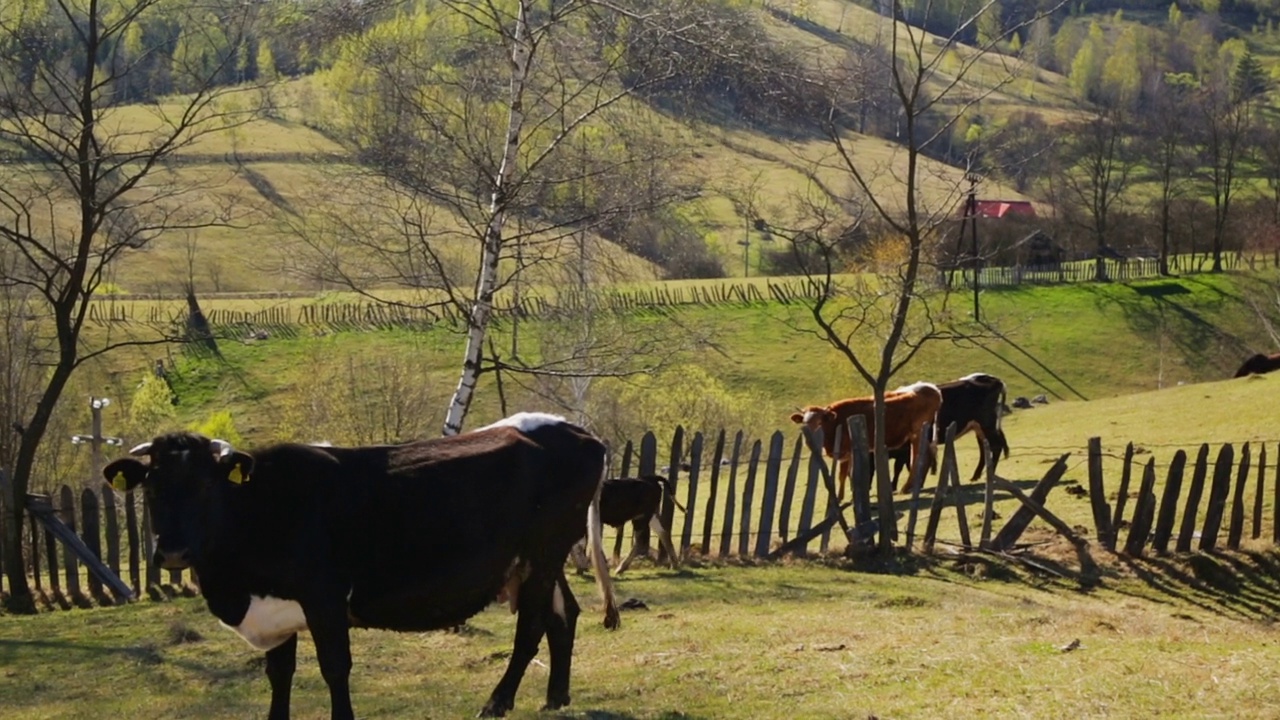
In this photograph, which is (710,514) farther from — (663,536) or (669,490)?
(663,536)

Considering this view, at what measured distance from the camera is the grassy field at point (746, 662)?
27.2ft

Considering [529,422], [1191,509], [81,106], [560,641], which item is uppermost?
[81,106]

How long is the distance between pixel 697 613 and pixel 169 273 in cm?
7028

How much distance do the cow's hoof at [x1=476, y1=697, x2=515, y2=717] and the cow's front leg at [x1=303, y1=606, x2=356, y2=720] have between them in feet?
3.17

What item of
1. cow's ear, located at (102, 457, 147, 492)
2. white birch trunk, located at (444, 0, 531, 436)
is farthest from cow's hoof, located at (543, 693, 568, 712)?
white birch trunk, located at (444, 0, 531, 436)

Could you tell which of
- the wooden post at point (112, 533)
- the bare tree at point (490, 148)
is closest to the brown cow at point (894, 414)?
the bare tree at point (490, 148)

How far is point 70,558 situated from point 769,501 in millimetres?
8260

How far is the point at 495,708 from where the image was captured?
8289 mm

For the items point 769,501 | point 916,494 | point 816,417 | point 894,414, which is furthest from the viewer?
point 894,414

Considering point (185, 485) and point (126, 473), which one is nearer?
point (185, 485)

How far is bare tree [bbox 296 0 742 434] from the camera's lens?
14.4m

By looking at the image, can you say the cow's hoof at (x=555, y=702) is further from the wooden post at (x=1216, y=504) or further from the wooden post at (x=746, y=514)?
the wooden post at (x=1216, y=504)

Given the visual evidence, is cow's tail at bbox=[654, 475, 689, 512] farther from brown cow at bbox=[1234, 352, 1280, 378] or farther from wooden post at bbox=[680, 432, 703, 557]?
brown cow at bbox=[1234, 352, 1280, 378]

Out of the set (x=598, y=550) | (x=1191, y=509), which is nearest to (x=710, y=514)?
(x=1191, y=509)
